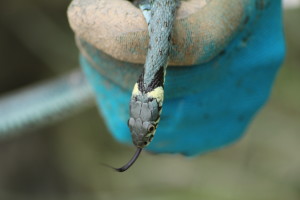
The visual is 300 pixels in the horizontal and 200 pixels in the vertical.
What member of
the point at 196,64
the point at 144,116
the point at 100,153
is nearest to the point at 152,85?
the point at 144,116

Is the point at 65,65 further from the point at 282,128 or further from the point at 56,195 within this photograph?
the point at 282,128

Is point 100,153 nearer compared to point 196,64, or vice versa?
point 196,64

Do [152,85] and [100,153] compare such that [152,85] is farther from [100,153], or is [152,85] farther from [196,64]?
[100,153]

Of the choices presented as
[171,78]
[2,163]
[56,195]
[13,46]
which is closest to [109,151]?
[56,195]

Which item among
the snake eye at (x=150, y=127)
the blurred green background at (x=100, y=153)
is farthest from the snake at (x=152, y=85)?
the blurred green background at (x=100, y=153)

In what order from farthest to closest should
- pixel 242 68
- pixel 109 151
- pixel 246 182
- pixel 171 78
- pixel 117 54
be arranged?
pixel 109 151
pixel 246 182
pixel 242 68
pixel 171 78
pixel 117 54
